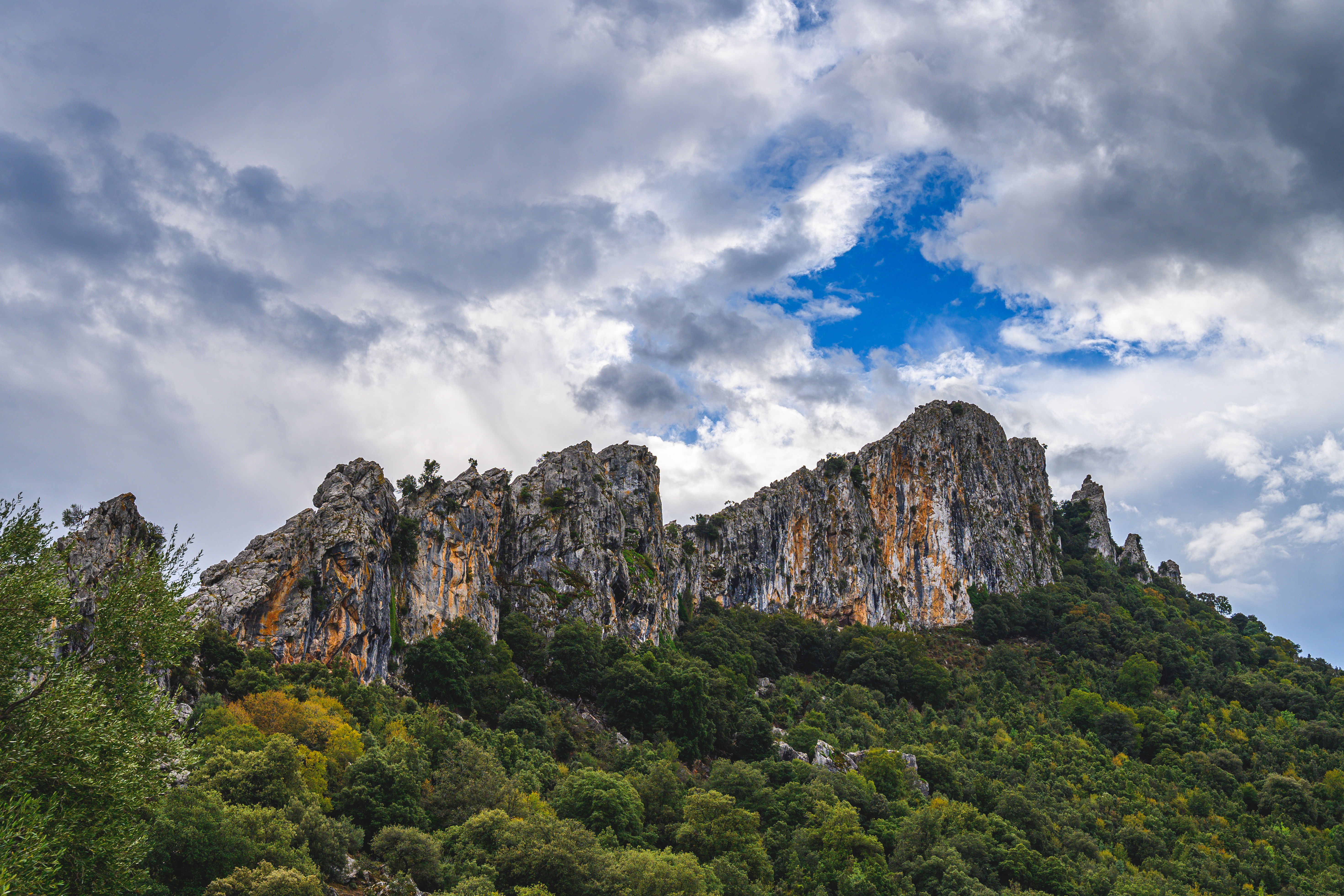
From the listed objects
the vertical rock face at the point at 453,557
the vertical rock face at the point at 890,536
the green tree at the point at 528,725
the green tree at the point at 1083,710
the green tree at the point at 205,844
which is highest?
the vertical rock face at the point at 890,536

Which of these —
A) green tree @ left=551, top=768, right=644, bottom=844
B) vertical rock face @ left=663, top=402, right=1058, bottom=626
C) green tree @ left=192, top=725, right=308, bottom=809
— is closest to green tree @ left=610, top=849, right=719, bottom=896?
green tree @ left=551, top=768, right=644, bottom=844

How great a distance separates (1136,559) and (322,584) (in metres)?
172

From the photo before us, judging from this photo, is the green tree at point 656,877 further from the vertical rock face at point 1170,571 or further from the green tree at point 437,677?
the vertical rock face at point 1170,571

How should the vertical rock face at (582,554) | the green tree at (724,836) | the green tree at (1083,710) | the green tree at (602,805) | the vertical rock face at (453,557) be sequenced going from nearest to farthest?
the green tree at (602,805), the green tree at (724,836), the vertical rock face at (453,557), the vertical rock face at (582,554), the green tree at (1083,710)

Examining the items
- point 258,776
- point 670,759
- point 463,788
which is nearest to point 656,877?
Result: point 463,788

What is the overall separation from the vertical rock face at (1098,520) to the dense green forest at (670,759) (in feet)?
127

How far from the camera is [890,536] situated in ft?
486

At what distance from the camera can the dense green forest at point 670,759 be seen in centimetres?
2292

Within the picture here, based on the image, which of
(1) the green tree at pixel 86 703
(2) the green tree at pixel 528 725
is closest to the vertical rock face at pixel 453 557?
(2) the green tree at pixel 528 725

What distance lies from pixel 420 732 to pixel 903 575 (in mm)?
106247

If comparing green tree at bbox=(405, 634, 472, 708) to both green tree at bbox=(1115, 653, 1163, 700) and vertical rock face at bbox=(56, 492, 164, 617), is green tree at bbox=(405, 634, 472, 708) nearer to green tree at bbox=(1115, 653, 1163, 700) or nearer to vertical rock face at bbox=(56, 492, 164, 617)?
vertical rock face at bbox=(56, 492, 164, 617)

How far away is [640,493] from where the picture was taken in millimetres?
119000

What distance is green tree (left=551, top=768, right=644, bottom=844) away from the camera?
166ft

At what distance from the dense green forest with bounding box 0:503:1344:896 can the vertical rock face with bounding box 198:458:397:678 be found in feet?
10.7
